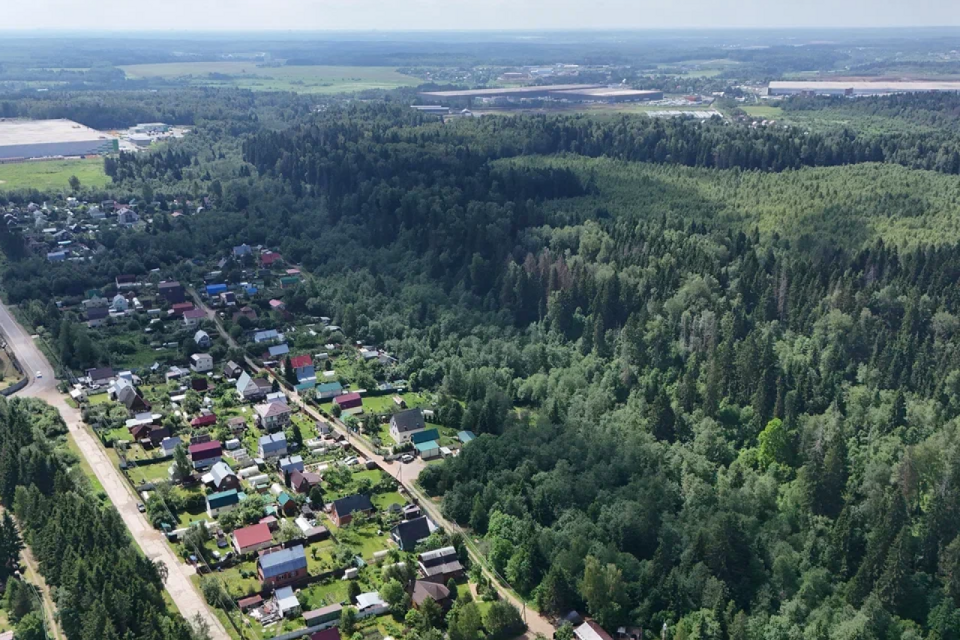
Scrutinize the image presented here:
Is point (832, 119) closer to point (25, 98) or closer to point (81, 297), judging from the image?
point (81, 297)

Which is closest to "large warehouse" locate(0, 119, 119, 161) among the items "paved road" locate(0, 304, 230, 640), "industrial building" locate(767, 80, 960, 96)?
"paved road" locate(0, 304, 230, 640)

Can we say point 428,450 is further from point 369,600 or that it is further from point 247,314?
point 247,314

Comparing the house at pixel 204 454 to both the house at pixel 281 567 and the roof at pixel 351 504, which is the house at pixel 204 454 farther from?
the house at pixel 281 567

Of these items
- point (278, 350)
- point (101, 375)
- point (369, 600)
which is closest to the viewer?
point (369, 600)

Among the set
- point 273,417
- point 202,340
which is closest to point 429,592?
point 273,417

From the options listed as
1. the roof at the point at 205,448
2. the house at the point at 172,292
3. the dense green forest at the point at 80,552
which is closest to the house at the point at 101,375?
the dense green forest at the point at 80,552

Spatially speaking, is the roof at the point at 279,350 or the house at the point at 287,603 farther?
the roof at the point at 279,350

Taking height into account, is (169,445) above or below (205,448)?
below
